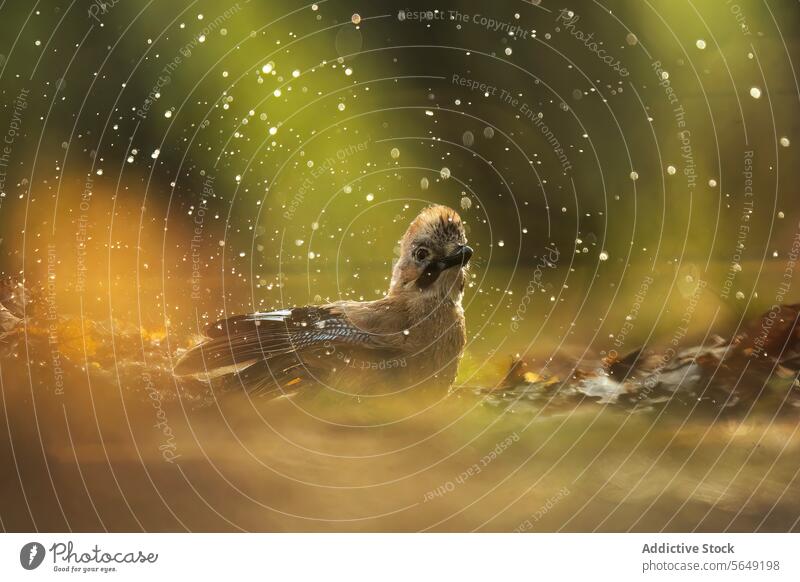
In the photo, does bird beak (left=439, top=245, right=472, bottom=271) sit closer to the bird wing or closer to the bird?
the bird

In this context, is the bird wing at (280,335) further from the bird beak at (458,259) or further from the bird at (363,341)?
the bird beak at (458,259)

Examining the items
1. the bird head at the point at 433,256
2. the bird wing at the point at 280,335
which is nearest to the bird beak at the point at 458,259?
the bird head at the point at 433,256

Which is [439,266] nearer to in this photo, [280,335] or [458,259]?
[458,259]

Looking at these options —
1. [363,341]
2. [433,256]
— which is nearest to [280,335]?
[363,341]

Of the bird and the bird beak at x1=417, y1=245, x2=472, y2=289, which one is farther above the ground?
the bird beak at x1=417, y1=245, x2=472, y2=289

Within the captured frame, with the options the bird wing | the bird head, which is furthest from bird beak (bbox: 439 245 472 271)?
the bird wing

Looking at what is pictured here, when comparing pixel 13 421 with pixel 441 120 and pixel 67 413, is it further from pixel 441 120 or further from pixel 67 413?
pixel 441 120
